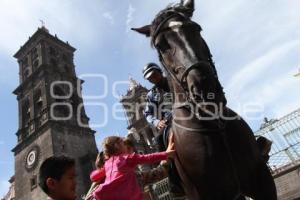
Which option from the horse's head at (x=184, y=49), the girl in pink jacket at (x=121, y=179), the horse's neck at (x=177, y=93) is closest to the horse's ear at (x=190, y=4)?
the horse's head at (x=184, y=49)

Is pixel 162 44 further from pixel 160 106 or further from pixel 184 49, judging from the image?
pixel 160 106

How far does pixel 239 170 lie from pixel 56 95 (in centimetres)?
3714

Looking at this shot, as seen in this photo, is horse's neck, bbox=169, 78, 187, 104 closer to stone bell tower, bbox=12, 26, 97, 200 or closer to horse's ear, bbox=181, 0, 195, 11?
horse's ear, bbox=181, 0, 195, 11

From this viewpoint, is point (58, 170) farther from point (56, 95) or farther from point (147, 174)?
point (56, 95)

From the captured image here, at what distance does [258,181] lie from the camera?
3.70 m

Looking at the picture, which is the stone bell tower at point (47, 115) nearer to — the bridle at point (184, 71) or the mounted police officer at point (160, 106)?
the mounted police officer at point (160, 106)

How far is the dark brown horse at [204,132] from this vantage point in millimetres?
3436

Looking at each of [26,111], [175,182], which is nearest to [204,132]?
[175,182]

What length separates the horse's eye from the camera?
13.2 feet

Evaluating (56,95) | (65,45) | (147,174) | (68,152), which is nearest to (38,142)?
(68,152)

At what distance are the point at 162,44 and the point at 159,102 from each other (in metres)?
1.52

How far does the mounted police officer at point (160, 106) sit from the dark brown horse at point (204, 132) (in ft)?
1.57

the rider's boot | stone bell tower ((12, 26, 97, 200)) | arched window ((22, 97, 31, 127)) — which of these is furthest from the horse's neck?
arched window ((22, 97, 31, 127))

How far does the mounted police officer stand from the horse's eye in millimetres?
784
